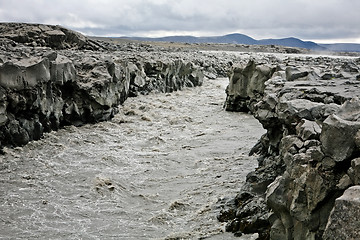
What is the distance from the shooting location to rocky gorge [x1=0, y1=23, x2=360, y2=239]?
5184 millimetres

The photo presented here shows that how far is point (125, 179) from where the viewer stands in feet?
38.5

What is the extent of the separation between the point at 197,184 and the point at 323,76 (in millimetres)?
4866

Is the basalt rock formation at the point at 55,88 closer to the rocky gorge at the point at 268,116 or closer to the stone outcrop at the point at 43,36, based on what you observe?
the rocky gorge at the point at 268,116

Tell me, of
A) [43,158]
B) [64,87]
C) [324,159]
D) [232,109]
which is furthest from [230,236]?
[232,109]

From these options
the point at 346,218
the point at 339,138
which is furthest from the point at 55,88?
the point at 346,218

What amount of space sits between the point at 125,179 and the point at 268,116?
15.2ft

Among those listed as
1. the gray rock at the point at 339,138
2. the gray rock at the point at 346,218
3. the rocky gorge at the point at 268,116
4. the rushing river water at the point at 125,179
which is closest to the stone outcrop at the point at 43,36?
the rocky gorge at the point at 268,116

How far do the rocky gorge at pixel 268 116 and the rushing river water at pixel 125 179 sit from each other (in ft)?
2.50

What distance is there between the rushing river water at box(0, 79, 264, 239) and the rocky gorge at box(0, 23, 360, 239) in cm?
76

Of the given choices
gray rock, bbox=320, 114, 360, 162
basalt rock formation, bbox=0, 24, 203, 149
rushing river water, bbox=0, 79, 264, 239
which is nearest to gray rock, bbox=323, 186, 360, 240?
gray rock, bbox=320, 114, 360, 162

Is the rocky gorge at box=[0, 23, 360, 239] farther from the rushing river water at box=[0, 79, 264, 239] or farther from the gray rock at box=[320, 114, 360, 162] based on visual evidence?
the rushing river water at box=[0, 79, 264, 239]

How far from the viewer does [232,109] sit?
22.4 m

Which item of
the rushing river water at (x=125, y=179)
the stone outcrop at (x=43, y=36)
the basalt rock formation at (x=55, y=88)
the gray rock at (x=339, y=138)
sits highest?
the stone outcrop at (x=43, y=36)

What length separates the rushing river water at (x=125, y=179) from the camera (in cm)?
864
